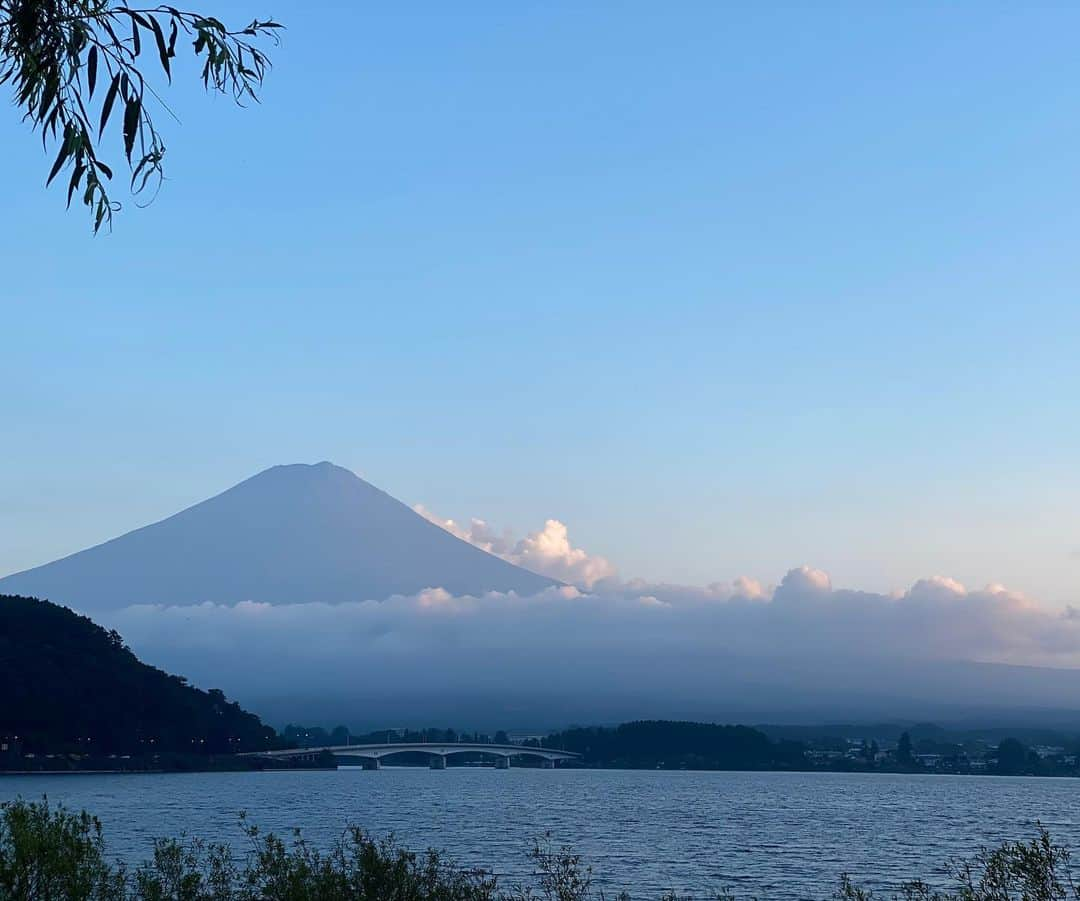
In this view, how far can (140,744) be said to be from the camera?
165 m

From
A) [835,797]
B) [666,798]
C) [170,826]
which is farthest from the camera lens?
[835,797]

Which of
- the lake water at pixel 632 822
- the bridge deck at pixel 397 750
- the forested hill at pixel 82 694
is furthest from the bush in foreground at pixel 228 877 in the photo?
the bridge deck at pixel 397 750

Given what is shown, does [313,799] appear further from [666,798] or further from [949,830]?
[949,830]

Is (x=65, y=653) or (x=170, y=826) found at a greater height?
(x=65, y=653)

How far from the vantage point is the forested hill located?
491 feet

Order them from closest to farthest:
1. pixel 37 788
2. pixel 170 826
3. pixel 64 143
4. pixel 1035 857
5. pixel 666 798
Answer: pixel 64 143 < pixel 1035 857 < pixel 170 826 < pixel 37 788 < pixel 666 798

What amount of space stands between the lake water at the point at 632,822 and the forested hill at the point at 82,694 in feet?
18.6

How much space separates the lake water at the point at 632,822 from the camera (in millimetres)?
67188

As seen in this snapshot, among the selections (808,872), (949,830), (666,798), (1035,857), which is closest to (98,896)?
(1035,857)

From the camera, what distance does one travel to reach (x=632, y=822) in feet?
341

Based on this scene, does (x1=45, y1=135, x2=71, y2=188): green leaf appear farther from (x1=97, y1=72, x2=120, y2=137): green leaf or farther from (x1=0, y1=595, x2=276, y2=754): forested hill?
(x1=0, y1=595, x2=276, y2=754): forested hill

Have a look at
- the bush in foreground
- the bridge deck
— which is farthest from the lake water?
the bush in foreground

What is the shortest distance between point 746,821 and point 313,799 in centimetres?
4475

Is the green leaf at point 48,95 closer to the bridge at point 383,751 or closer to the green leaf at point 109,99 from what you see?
the green leaf at point 109,99
